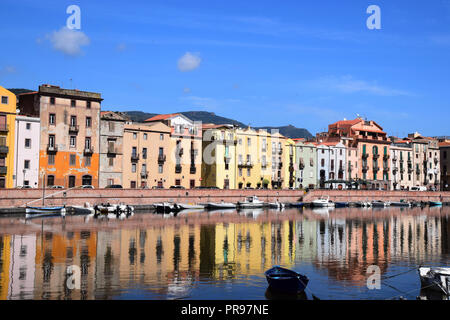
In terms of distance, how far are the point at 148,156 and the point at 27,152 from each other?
2122 cm

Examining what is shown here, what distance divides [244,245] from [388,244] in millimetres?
12439

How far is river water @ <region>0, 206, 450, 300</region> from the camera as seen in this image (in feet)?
91.4

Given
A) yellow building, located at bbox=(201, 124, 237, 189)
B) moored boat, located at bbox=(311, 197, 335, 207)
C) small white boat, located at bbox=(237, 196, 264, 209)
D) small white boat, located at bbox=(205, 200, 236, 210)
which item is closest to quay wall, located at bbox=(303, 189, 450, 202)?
moored boat, located at bbox=(311, 197, 335, 207)

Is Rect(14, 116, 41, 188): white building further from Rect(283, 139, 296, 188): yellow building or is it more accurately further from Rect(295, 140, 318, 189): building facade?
Rect(295, 140, 318, 189): building facade

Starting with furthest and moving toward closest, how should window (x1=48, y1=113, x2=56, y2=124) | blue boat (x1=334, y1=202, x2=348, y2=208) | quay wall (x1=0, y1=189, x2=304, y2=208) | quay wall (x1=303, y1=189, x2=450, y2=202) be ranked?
quay wall (x1=303, y1=189, x2=450, y2=202) < blue boat (x1=334, y1=202, x2=348, y2=208) < window (x1=48, y1=113, x2=56, y2=124) < quay wall (x1=0, y1=189, x2=304, y2=208)

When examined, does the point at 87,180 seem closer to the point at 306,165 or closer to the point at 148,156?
the point at 148,156

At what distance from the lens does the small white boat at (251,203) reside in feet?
321

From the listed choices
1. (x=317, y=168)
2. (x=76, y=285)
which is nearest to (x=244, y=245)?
(x=76, y=285)

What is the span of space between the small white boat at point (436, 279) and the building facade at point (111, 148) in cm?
6764

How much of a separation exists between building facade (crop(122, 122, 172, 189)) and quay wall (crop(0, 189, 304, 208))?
7789 mm

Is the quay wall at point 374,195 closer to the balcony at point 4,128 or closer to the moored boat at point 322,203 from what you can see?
the moored boat at point 322,203

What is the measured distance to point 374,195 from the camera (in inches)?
4788

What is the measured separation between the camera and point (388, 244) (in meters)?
48.5
